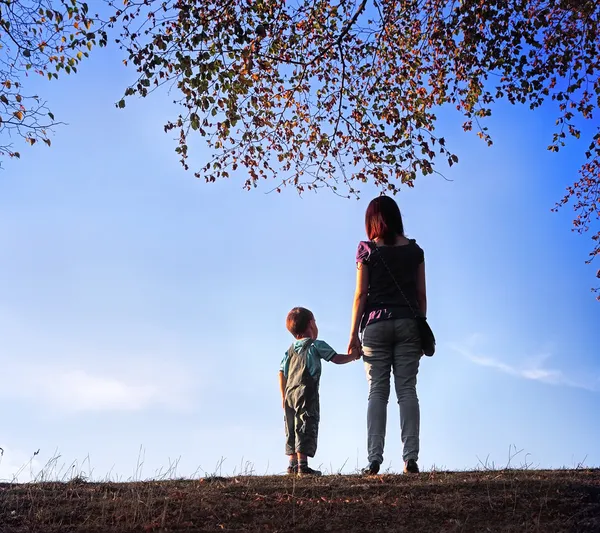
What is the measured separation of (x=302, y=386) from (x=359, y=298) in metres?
1.50

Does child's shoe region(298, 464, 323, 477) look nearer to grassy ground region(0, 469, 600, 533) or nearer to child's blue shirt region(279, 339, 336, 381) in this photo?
grassy ground region(0, 469, 600, 533)

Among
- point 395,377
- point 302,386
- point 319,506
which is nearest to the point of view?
point 319,506

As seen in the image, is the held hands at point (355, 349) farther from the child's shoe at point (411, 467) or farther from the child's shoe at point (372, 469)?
the child's shoe at point (411, 467)

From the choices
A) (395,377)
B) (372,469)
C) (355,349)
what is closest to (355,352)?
(355,349)

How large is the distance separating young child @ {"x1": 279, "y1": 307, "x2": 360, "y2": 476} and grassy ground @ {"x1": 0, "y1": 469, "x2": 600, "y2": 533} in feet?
3.29

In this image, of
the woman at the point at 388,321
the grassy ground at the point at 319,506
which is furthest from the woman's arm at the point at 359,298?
the grassy ground at the point at 319,506

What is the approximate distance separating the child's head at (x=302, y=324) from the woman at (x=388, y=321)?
0.99 m

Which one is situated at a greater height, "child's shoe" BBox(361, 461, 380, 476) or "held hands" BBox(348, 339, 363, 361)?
"held hands" BBox(348, 339, 363, 361)

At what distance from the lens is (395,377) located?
784 centimetres

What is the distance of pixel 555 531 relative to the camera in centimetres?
605

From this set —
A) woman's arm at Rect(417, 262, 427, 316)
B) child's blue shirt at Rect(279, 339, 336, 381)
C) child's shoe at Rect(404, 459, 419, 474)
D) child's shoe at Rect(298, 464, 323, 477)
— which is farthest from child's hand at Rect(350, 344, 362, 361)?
child's shoe at Rect(298, 464, 323, 477)

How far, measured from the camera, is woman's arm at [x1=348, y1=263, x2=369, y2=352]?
26.0 feet

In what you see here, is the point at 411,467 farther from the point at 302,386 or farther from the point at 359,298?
the point at 359,298

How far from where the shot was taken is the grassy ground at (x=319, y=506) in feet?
20.2
